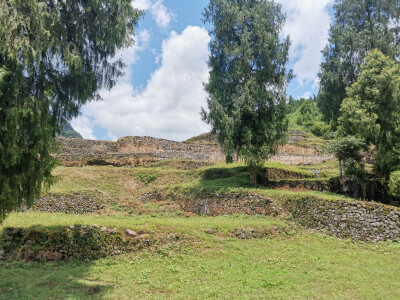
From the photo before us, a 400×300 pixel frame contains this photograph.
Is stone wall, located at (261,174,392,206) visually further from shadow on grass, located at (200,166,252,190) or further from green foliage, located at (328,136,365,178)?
shadow on grass, located at (200,166,252,190)

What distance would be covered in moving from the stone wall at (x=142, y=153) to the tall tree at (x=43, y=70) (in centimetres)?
1488

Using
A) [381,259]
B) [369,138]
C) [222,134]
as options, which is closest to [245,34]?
[222,134]

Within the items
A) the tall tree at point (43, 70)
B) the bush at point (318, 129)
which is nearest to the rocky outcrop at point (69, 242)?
the tall tree at point (43, 70)

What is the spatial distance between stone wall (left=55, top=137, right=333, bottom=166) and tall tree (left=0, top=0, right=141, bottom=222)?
1488 centimetres

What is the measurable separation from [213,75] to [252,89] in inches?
117

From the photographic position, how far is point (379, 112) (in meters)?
16.3

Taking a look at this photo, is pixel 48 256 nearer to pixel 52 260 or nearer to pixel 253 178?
pixel 52 260

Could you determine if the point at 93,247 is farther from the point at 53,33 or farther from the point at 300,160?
the point at 300,160

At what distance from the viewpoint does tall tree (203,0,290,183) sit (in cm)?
1748

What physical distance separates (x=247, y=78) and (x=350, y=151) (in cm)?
789

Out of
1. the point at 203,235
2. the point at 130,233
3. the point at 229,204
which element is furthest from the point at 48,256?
the point at 229,204

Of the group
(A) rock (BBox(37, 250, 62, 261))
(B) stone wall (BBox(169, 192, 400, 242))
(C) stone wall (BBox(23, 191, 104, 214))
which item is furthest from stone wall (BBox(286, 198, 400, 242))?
(C) stone wall (BBox(23, 191, 104, 214))

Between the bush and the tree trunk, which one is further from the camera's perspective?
the bush

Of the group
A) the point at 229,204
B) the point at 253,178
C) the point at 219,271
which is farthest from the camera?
the point at 253,178
